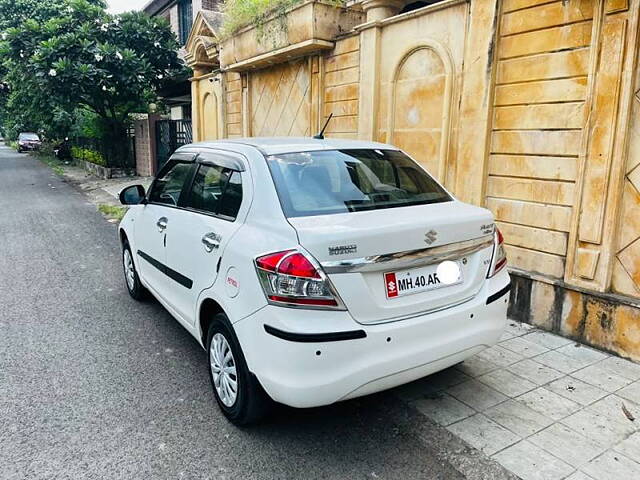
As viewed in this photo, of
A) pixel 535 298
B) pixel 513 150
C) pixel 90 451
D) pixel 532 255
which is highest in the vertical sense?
pixel 513 150

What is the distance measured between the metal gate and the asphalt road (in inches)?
424

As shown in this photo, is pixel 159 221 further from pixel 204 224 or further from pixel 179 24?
pixel 179 24

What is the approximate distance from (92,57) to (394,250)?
1501 centimetres

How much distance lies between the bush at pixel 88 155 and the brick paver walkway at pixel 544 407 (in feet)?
58.0

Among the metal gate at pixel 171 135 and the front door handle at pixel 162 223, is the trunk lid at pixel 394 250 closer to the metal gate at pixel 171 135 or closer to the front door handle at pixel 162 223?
the front door handle at pixel 162 223

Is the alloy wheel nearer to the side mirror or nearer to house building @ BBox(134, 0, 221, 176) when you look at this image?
the side mirror

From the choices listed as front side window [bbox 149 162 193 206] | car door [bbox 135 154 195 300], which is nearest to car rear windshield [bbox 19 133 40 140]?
car door [bbox 135 154 195 300]

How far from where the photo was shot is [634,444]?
2939mm

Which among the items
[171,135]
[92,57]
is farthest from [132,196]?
[92,57]

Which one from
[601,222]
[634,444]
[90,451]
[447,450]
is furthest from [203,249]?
[601,222]

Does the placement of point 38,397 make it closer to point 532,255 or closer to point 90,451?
point 90,451

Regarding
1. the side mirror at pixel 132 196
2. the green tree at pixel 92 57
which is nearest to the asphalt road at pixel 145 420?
the side mirror at pixel 132 196

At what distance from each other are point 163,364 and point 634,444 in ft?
10.3

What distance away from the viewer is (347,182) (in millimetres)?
3256
